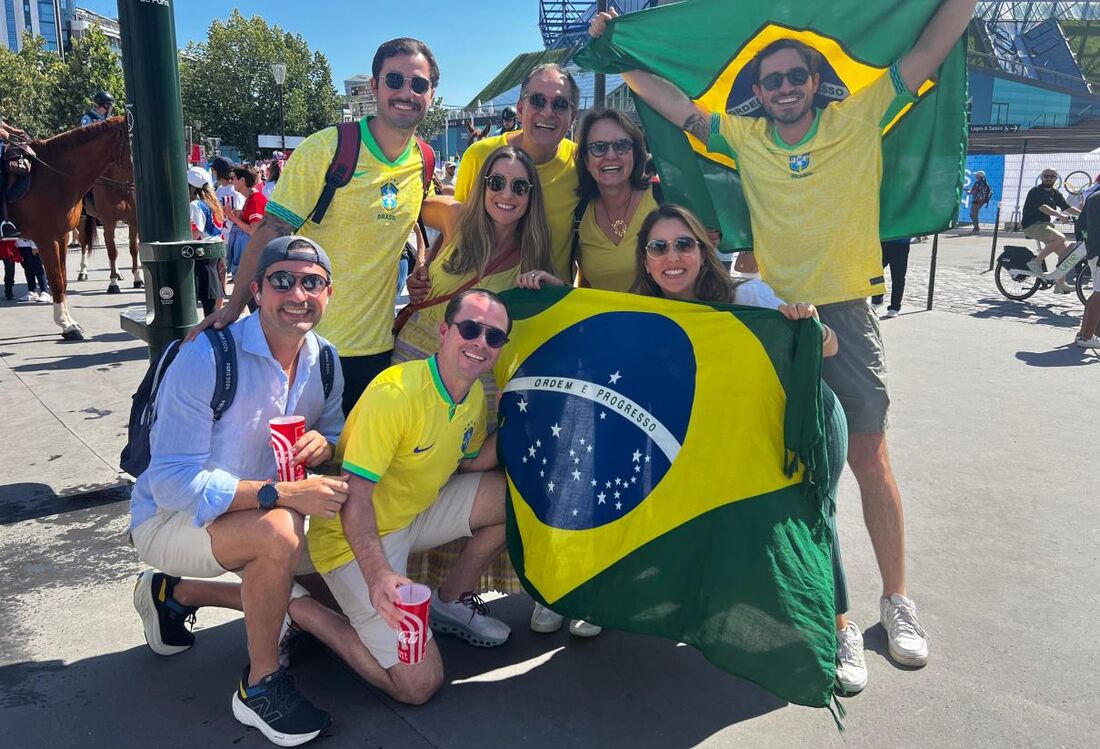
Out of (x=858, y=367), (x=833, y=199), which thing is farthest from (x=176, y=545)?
(x=833, y=199)

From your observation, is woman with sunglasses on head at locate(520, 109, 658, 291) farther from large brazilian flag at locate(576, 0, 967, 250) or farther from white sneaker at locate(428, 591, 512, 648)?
white sneaker at locate(428, 591, 512, 648)

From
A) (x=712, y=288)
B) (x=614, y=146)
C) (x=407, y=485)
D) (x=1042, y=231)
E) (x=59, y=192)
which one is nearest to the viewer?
(x=407, y=485)

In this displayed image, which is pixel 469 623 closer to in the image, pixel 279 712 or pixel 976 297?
pixel 279 712

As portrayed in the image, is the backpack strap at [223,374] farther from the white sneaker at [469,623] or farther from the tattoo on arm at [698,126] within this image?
the tattoo on arm at [698,126]

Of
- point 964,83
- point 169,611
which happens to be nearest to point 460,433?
point 169,611

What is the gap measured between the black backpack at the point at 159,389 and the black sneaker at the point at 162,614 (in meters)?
0.45

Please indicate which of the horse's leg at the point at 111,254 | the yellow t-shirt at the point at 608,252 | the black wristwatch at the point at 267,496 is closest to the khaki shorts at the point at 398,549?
the black wristwatch at the point at 267,496

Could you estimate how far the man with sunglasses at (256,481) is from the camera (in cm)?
260

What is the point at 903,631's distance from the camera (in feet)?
10.2

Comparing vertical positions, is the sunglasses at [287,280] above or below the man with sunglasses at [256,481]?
above

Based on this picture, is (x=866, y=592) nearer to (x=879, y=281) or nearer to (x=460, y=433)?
(x=879, y=281)

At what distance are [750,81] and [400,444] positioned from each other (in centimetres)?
237

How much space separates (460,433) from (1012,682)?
2206 millimetres

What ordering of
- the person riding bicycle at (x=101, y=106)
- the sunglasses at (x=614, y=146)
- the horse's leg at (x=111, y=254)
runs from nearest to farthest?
1. the sunglasses at (x=614, y=146)
2. the horse's leg at (x=111, y=254)
3. the person riding bicycle at (x=101, y=106)
